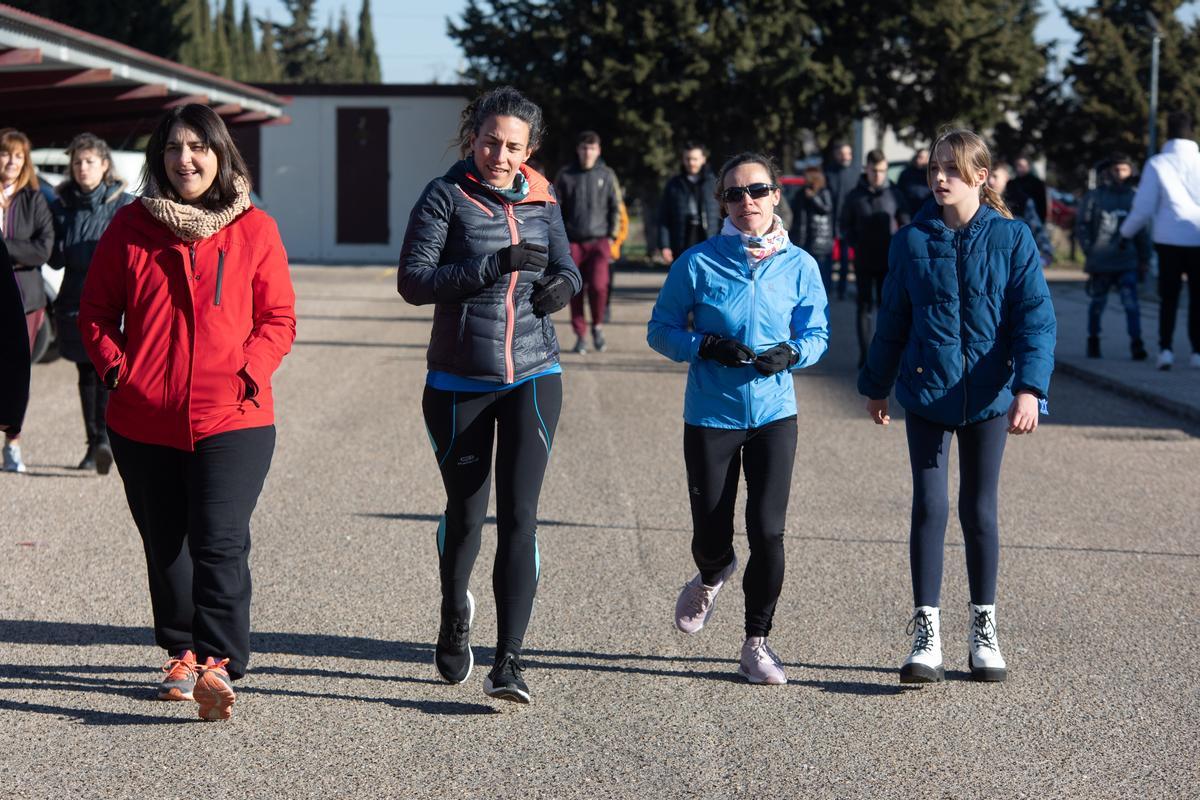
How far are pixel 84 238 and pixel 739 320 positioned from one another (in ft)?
16.8

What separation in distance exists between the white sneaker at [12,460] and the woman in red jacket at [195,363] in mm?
4732

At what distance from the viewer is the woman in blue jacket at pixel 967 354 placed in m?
5.48

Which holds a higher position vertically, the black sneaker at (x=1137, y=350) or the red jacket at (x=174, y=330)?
the red jacket at (x=174, y=330)

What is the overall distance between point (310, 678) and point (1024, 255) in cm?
280

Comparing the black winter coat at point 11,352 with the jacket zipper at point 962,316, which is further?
the jacket zipper at point 962,316

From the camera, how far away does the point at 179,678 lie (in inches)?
202

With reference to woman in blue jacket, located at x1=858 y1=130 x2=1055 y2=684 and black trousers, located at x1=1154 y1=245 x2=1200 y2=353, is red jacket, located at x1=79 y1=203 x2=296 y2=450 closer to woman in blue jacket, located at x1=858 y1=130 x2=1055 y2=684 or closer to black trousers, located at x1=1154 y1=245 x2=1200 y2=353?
woman in blue jacket, located at x1=858 y1=130 x2=1055 y2=684

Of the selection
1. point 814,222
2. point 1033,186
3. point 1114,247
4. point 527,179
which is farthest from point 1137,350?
point 527,179

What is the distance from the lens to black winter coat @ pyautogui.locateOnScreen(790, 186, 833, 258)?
16.0 metres

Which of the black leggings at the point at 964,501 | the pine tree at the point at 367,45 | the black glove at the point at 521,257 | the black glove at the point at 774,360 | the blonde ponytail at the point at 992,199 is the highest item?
the pine tree at the point at 367,45

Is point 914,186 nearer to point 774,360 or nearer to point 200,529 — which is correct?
point 774,360

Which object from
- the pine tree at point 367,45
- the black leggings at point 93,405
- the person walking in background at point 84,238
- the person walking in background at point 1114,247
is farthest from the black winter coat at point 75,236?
the pine tree at point 367,45

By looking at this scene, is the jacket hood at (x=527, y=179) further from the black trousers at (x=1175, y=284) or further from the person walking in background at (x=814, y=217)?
the person walking in background at (x=814, y=217)

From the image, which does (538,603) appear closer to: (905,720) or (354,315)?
(905,720)
